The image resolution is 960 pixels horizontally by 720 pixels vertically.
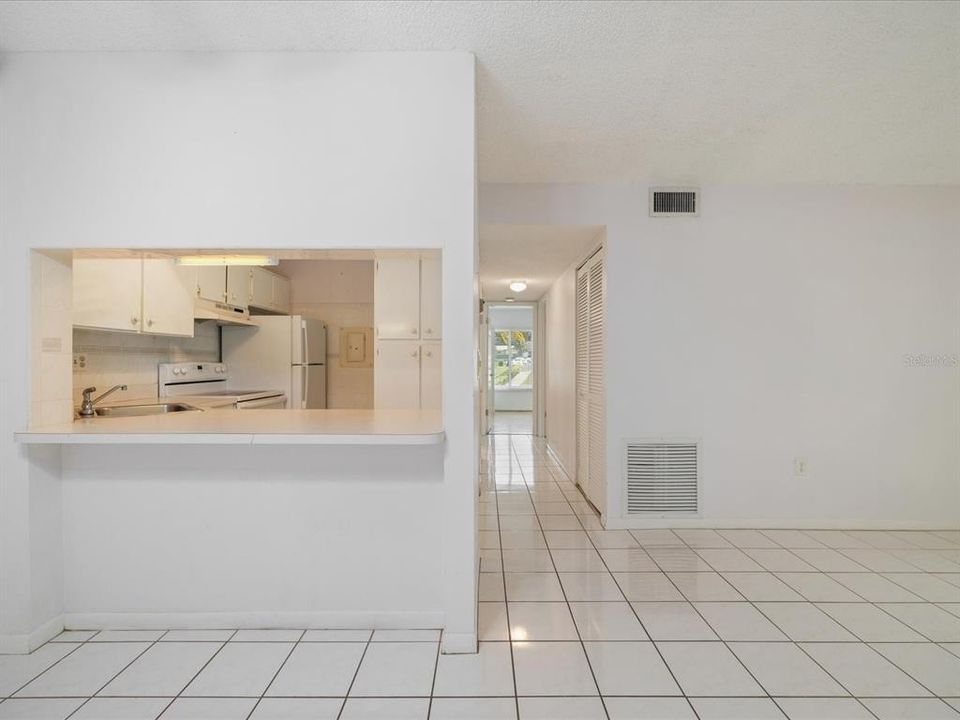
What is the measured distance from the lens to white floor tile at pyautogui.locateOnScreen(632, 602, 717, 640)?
2.34 metres

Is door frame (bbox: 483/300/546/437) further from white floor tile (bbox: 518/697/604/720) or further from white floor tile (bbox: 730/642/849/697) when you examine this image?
white floor tile (bbox: 518/697/604/720)

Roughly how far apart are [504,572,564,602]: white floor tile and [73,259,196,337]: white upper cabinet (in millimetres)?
2663

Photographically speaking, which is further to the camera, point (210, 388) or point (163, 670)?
point (210, 388)

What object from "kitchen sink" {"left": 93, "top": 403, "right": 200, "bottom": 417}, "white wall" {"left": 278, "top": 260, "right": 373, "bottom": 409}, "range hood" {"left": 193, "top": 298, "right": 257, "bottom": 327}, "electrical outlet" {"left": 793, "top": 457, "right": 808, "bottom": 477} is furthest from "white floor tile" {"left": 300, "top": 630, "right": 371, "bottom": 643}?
"white wall" {"left": 278, "top": 260, "right": 373, "bottom": 409}

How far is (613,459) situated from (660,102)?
7.80 ft

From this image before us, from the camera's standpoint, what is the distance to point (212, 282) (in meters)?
4.16

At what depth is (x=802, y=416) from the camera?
152 inches

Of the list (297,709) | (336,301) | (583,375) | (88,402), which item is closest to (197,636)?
(297,709)

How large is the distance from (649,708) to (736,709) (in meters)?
0.30

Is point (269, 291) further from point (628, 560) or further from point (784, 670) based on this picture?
point (784, 670)

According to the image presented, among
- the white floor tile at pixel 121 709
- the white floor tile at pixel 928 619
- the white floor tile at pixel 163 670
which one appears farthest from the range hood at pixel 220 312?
the white floor tile at pixel 928 619

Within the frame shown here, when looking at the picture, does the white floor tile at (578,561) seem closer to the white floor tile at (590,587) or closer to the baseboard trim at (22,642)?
the white floor tile at (590,587)

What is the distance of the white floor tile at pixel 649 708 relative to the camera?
1.79 meters

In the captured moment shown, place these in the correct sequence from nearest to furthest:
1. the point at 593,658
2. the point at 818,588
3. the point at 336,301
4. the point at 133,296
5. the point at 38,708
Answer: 1. the point at 38,708
2. the point at 593,658
3. the point at 818,588
4. the point at 133,296
5. the point at 336,301
